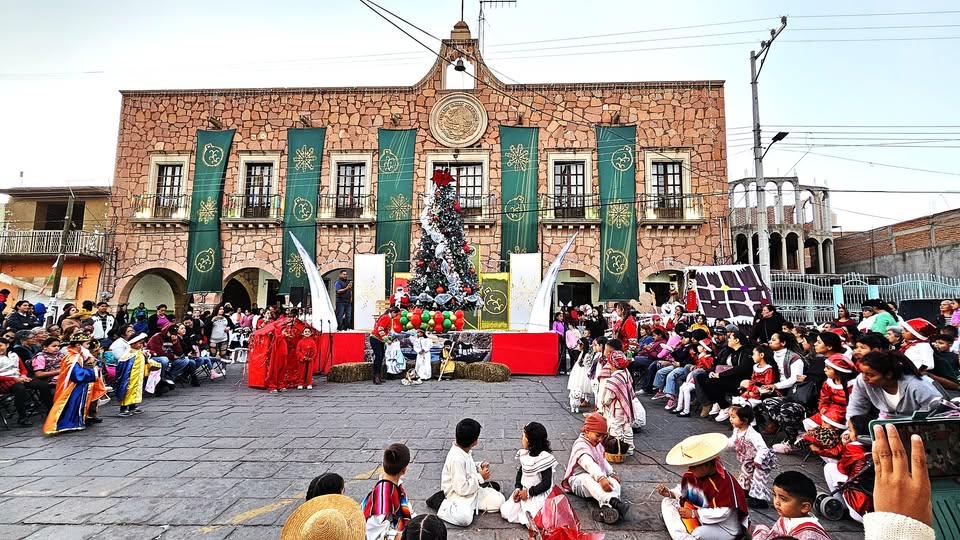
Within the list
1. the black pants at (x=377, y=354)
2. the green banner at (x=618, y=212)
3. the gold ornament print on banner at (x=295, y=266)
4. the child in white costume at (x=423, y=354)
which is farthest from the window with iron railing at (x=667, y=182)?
the gold ornament print on banner at (x=295, y=266)

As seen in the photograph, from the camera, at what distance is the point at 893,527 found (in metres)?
1.29

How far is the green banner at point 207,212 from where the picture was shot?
16422 millimetres

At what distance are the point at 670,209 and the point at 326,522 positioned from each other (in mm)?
16440

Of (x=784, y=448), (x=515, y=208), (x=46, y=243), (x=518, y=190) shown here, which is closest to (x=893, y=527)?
(x=784, y=448)

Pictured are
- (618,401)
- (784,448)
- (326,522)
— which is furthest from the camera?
(618,401)

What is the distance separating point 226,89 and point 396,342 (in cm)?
1399

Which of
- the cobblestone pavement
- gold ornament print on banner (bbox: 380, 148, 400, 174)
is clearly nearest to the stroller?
the cobblestone pavement

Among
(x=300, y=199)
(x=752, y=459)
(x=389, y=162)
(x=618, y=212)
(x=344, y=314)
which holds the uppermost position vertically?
(x=389, y=162)

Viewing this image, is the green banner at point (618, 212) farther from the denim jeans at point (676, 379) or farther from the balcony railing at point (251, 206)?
the balcony railing at point (251, 206)

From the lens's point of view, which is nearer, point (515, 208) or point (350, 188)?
point (515, 208)

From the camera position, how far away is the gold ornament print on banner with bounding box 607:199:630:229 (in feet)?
52.1

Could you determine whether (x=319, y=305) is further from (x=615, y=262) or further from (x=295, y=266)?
(x=615, y=262)

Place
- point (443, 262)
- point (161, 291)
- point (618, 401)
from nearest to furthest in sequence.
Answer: point (618, 401)
point (443, 262)
point (161, 291)

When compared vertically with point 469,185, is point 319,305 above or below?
below
